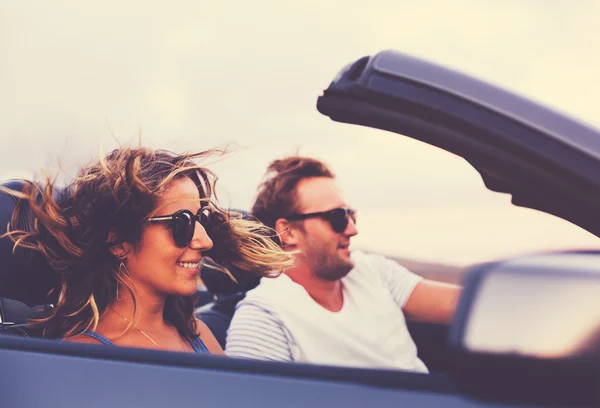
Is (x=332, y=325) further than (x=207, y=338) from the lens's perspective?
Yes

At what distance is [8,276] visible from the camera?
1973mm

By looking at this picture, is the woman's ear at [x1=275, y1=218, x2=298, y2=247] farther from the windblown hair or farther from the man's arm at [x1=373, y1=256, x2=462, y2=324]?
the man's arm at [x1=373, y1=256, x2=462, y2=324]

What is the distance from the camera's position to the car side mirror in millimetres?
1009

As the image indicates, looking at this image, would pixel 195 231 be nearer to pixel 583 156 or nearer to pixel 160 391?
pixel 160 391

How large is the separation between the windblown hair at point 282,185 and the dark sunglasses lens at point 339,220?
0.16 meters

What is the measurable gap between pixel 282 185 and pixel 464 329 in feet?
7.11

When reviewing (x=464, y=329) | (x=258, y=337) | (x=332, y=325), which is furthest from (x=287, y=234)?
(x=464, y=329)

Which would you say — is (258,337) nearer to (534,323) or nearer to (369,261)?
(369,261)

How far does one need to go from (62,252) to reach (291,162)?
133cm

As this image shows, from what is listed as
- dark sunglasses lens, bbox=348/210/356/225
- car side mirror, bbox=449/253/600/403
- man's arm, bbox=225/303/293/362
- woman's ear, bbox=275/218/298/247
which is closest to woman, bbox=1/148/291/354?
man's arm, bbox=225/303/293/362

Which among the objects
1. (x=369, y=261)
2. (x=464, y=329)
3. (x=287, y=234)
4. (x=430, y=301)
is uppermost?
(x=464, y=329)

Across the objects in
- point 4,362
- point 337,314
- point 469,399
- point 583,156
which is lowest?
point 337,314

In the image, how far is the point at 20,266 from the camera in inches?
78.2

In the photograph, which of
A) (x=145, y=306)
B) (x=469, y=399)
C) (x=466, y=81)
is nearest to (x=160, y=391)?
(x=469, y=399)
